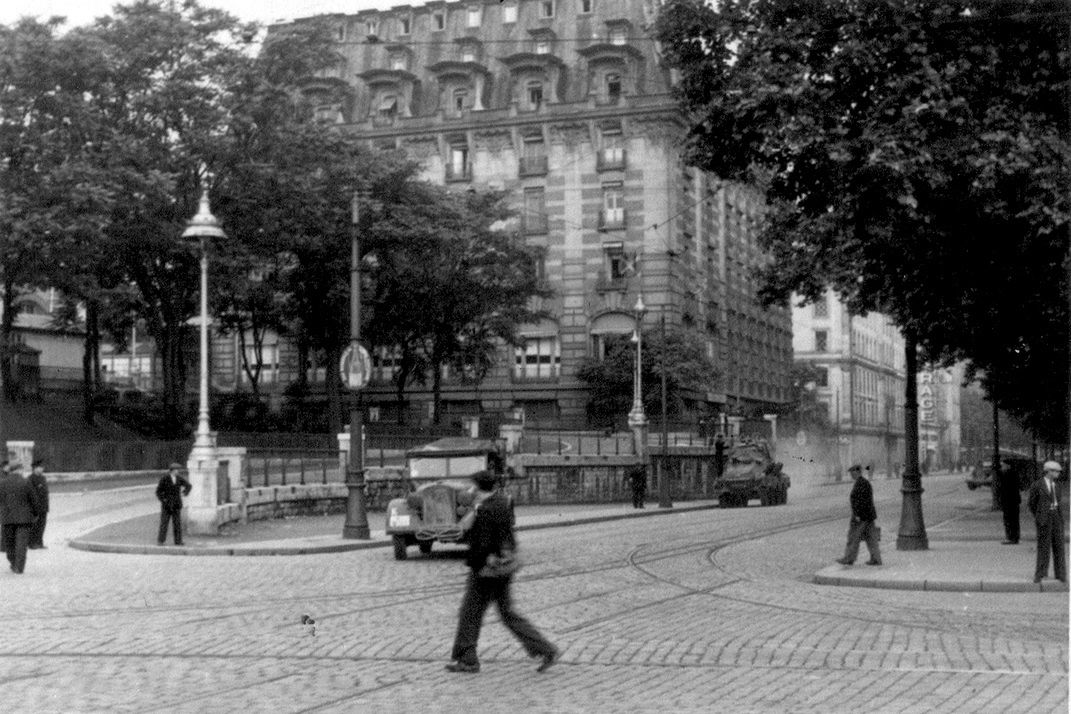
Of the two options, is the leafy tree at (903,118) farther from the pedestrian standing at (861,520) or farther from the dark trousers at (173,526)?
the dark trousers at (173,526)

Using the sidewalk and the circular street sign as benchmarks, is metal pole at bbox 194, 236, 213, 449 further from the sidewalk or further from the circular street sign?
the circular street sign

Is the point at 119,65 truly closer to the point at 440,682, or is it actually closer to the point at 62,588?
the point at 62,588

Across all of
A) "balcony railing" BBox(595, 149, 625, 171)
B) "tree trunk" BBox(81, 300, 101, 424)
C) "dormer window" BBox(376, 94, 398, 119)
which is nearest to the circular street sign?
"tree trunk" BBox(81, 300, 101, 424)

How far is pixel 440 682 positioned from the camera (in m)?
10.9

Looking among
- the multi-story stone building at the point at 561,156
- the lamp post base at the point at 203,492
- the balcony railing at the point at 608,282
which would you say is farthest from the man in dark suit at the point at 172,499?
the balcony railing at the point at 608,282

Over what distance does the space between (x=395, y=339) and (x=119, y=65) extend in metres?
23.5

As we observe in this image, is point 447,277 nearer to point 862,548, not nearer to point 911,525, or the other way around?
point 862,548

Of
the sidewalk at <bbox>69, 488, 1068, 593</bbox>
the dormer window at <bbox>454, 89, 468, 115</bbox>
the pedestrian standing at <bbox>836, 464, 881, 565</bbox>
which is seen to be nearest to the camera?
the sidewalk at <bbox>69, 488, 1068, 593</bbox>

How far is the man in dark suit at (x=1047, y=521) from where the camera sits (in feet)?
61.4

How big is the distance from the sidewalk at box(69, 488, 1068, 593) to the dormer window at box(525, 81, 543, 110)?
4175 centimetres

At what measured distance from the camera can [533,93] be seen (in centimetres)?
8125

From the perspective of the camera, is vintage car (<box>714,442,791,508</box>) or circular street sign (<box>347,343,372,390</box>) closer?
circular street sign (<box>347,343,372,390</box>)

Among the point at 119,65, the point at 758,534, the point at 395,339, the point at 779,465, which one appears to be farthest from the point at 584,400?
the point at 758,534

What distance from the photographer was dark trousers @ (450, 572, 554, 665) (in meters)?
11.3
